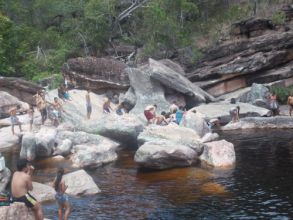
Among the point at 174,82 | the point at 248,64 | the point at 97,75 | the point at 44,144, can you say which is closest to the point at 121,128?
the point at 44,144

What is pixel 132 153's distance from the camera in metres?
23.1

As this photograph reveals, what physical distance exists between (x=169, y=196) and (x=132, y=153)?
7.71 m

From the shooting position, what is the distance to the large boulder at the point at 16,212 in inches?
435

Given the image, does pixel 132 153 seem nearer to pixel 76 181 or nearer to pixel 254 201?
pixel 76 181

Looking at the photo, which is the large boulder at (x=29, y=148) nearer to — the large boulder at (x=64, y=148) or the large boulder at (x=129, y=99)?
the large boulder at (x=64, y=148)

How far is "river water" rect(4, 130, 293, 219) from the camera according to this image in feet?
45.6

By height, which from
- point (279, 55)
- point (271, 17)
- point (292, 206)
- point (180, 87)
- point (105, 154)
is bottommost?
point (292, 206)

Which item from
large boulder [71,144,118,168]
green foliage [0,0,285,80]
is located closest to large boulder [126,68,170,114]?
green foliage [0,0,285,80]

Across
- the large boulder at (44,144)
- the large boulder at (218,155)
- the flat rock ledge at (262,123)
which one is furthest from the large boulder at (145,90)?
the large boulder at (218,155)

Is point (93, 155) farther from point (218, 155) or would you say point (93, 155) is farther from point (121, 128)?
point (218, 155)

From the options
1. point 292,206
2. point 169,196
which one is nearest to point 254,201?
point 292,206

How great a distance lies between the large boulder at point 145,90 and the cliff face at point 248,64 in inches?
208

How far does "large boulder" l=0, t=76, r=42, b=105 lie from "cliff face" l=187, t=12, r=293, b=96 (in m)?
13.1

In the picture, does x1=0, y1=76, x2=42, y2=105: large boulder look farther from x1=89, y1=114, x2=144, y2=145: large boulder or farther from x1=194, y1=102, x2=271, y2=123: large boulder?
x1=89, y1=114, x2=144, y2=145: large boulder
